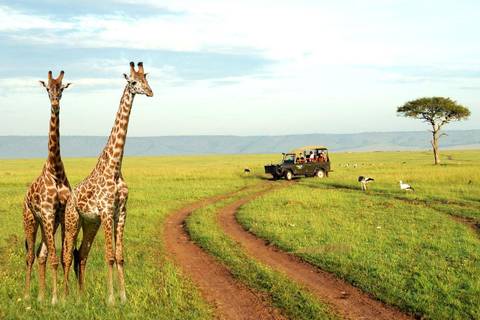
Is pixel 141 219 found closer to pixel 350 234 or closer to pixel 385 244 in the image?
pixel 350 234

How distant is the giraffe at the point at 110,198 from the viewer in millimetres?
7355

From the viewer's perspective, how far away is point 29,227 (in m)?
8.17

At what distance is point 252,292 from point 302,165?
28.3 m

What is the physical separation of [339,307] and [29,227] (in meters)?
5.86

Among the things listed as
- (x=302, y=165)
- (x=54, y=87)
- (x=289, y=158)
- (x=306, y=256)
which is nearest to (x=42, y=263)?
(x=54, y=87)

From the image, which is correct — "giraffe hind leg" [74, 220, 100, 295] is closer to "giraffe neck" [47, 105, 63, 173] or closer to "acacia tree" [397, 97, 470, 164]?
"giraffe neck" [47, 105, 63, 173]

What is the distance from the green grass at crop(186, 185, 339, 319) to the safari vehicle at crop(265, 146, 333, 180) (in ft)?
66.5

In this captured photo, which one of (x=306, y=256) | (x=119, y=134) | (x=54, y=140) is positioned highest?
(x=119, y=134)

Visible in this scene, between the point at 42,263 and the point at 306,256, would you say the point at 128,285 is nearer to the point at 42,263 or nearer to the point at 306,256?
the point at 42,263

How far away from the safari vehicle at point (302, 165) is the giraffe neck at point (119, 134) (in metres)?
28.5

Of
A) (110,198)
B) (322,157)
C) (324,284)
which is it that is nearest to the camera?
(110,198)

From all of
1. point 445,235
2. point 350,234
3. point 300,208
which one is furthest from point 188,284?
Result: point 300,208

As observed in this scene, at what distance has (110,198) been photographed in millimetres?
7387

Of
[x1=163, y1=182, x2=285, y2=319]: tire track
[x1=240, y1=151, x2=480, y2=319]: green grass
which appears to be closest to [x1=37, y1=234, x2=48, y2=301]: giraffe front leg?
[x1=163, y1=182, x2=285, y2=319]: tire track
